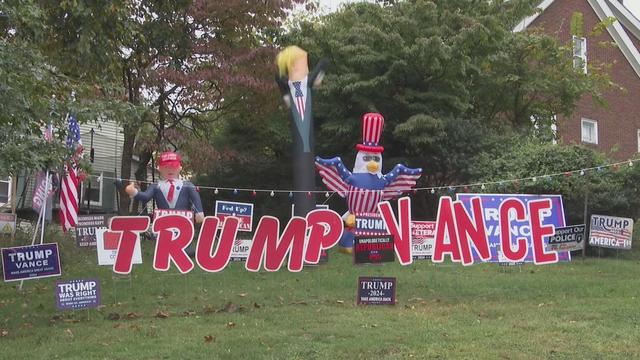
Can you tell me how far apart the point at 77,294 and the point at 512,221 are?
6.23 m

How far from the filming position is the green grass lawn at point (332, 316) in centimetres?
669

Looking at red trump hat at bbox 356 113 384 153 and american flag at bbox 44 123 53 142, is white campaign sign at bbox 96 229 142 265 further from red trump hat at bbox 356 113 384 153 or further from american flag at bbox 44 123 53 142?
red trump hat at bbox 356 113 384 153

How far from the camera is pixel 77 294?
8188 mm

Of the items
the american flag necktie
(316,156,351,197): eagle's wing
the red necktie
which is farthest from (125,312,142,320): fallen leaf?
(316,156,351,197): eagle's wing

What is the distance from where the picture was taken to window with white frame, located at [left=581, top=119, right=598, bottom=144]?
91.8 ft

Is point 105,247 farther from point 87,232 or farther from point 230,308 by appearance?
point 87,232

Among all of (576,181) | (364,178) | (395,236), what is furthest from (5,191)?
(576,181)

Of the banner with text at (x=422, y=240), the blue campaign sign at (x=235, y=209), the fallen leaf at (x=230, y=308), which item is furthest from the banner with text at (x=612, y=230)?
the fallen leaf at (x=230, y=308)

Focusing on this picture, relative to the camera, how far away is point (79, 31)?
8.54 m

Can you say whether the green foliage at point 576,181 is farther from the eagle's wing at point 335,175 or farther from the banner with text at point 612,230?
the eagle's wing at point 335,175

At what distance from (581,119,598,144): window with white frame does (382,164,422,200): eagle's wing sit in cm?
1526

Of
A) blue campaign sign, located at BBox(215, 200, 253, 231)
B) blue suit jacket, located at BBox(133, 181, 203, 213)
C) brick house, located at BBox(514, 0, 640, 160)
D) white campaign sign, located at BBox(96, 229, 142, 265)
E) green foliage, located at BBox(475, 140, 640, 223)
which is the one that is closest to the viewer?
white campaign sign, located at BBox(96, 229, 142, 265)

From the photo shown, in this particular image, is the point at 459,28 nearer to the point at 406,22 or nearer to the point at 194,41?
the point at 406,22

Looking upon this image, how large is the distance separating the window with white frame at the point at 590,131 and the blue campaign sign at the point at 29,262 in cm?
2381
